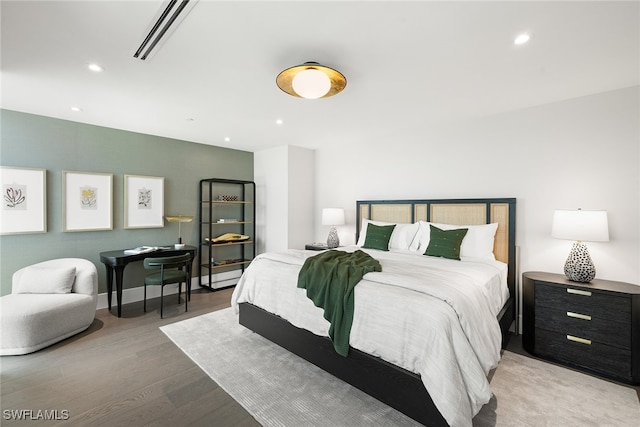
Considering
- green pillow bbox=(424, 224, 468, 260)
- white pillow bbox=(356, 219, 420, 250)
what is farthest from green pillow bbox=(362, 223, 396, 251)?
green pillow bbox=(424, 224, 468, 260)

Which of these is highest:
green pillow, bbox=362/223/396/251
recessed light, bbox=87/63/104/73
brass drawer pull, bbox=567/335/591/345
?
recessed light, bbox=87/63/104/73

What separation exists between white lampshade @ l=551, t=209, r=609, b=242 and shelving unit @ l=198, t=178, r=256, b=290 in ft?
14.7

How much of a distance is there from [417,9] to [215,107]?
2.36 metres

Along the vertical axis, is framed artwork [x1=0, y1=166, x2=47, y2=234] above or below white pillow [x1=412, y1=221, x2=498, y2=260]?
above

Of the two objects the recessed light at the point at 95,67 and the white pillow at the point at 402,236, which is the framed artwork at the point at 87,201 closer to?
the recessed light at the point at 95,67

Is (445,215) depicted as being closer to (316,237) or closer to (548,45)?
(548,45)

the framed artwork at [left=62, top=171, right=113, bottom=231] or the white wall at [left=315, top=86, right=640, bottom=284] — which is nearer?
the white wall at [left=315, top=86, right=640, bottom=284]

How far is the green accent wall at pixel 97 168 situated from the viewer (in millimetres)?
3328

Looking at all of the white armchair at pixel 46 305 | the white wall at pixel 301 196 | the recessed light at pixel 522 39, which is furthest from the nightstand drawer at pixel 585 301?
the white armchair at pixel 46 305

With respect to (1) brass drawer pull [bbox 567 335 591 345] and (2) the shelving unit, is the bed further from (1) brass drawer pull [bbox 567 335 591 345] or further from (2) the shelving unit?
(2) the shelving unit

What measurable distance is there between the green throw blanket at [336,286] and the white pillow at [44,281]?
269cm

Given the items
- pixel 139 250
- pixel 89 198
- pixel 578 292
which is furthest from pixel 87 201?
pixel 578 292

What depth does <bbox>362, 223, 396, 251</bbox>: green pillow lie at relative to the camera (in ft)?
12.4

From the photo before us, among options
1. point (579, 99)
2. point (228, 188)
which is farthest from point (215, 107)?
point (579, 99)
